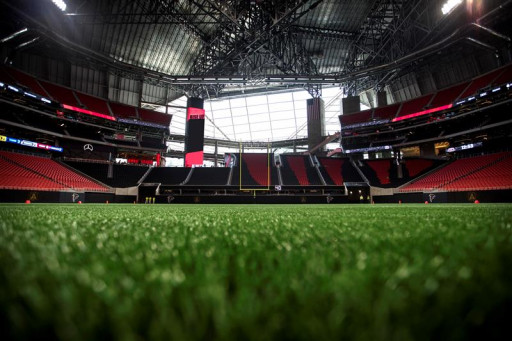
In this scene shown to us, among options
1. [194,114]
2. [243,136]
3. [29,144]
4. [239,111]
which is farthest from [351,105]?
[29,144]

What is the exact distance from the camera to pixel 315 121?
80.6 ft

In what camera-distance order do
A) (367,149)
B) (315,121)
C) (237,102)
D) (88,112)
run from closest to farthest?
(88,112) < (367,149) < (315,121) < (237,102)

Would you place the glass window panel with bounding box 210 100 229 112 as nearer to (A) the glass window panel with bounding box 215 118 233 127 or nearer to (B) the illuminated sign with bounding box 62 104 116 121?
(A) the glass window panel with bounding box 215 118 233 127

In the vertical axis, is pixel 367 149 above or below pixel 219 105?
below

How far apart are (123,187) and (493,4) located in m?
27.6

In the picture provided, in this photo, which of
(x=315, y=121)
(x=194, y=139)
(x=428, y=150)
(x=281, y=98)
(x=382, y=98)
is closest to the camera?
(x=428, y=150)

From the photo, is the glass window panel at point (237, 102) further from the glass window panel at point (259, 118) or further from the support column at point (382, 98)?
the support column at point (382, 98)

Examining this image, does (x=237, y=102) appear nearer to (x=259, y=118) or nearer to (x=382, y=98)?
(x=259, y=118)

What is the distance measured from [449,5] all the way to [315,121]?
479 inches

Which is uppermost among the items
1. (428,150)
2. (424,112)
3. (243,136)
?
(243,136)

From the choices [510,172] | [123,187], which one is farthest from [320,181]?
[123,187]

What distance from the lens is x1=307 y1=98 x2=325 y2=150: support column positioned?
2447 cm

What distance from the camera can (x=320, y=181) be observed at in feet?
68.8

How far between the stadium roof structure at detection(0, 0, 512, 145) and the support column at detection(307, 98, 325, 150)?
105cm
